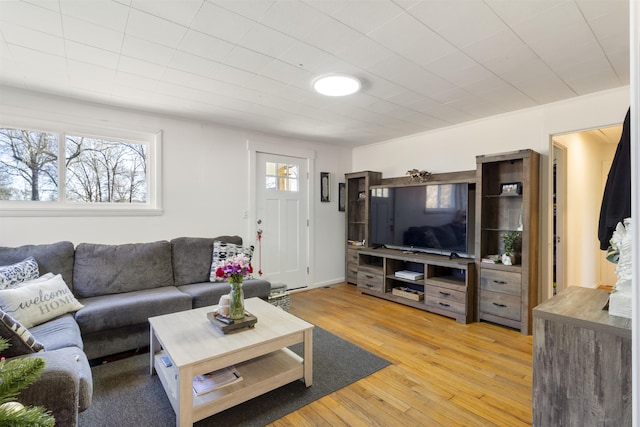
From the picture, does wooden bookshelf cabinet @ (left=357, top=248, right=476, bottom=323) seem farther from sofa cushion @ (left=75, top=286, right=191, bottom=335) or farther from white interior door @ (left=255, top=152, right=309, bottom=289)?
sofa cushion @ (left=75, top=286, right=191, bottom=335)

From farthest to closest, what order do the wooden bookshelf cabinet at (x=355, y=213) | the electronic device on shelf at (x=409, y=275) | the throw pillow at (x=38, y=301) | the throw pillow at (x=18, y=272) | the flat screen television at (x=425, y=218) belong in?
the wooden bookshelf cabinet at (x=355, y=213)
the electronic device on shelf at (x=409, y=275)
the flat screen television at (x=425, y=218)
the throw pillow at (x=18, y=272)
the throw pillow at (x=38, y=301)

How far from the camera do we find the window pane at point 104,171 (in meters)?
3.05

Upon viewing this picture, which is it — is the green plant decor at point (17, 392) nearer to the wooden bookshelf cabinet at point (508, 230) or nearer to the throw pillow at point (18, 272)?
the throw pillow at point (18, 272)

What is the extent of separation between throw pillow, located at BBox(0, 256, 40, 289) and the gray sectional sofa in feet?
0.45

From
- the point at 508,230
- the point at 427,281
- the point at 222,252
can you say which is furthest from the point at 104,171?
the point at 508,230

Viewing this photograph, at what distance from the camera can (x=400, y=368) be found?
7.61 feet

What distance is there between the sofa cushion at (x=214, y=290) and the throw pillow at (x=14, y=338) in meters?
1.41

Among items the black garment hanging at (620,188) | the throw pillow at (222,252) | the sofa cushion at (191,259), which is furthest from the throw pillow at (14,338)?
the black garment hanging at (620,188)

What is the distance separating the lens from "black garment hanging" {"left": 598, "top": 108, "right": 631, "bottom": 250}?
1.29 metres

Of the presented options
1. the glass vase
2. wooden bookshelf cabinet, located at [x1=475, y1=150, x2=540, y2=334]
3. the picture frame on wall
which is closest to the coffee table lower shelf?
the glass vase

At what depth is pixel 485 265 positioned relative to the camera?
3.26m

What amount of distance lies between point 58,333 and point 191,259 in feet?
4.68

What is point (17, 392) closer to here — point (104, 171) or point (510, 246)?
point (104, 171)

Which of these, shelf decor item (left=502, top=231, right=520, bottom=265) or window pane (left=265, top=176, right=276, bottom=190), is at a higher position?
window pane (left=265, top=176, right=276, bottom=190)
